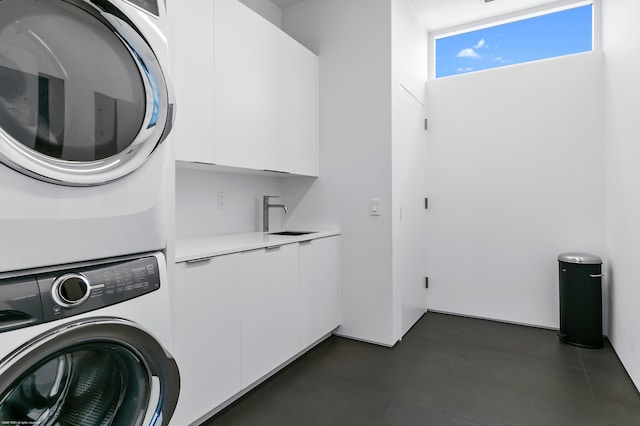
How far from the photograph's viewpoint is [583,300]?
273 centimetres

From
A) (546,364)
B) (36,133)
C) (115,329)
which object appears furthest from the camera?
(546,364)

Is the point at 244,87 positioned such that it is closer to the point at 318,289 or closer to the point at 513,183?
the point at 318,289

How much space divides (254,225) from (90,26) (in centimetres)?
203

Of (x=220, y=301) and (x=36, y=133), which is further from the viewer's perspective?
A: (x=220, y=301)

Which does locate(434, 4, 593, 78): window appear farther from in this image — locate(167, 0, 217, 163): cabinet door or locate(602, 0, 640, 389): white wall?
locate(167, 0, 217, 163): cabinet door

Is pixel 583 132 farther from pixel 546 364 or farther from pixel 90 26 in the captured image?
pixel 90 26

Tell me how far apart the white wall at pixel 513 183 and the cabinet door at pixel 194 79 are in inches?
92.0

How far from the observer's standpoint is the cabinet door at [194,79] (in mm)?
1811

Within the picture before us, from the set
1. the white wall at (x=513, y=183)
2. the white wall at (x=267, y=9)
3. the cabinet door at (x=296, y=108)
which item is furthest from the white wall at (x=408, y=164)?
the white wall at (x=267, y=9)

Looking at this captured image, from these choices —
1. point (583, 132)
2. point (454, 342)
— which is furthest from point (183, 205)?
point (583, 132)

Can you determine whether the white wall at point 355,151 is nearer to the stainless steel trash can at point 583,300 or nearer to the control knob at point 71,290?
the stainless steel trash can at point 583,300

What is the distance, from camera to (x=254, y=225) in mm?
2895

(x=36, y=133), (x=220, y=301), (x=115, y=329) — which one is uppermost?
(x=36, y=133)

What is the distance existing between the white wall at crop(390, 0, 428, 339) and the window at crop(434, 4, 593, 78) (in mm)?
258
